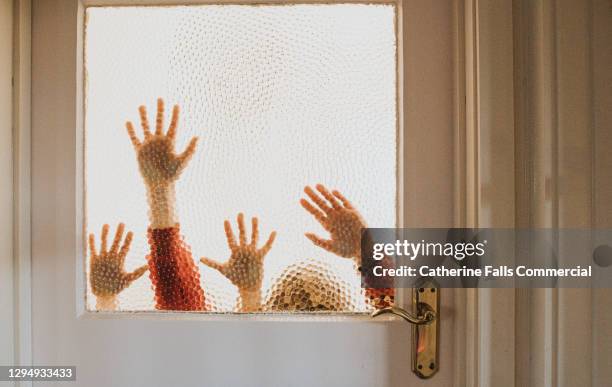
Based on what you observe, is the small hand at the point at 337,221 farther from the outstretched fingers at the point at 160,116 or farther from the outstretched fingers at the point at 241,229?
the outstretched fingers at the point at 160,116

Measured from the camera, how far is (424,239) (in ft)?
2.65

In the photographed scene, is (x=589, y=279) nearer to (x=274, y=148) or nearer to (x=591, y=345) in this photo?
(x=591, y=345)

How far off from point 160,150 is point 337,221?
366 mm

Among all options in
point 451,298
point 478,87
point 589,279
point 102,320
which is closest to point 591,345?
point 589,279

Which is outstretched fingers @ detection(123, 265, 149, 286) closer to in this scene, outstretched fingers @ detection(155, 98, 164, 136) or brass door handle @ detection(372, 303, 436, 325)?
outstretched fingers @ detection(155, 98, 164, 136)

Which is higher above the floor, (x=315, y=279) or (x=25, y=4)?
(x=25, y=4)

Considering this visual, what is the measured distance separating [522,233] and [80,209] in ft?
2.64

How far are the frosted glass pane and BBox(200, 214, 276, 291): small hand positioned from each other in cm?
1

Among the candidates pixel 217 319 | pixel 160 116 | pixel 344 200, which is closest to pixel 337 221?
pixel 344 200

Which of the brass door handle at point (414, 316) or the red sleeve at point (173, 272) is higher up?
the red sleeve at point (173, 272)

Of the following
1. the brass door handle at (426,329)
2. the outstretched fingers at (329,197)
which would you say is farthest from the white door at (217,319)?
the outstretched fingers at (329,197)

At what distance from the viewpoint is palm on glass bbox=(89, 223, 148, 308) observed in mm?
845

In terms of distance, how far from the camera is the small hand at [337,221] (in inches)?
32.8

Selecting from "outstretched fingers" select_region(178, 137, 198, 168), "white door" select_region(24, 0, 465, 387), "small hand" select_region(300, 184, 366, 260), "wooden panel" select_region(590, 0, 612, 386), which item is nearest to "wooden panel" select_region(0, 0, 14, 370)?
"white door" select_region(24, 0, 465, 387)
